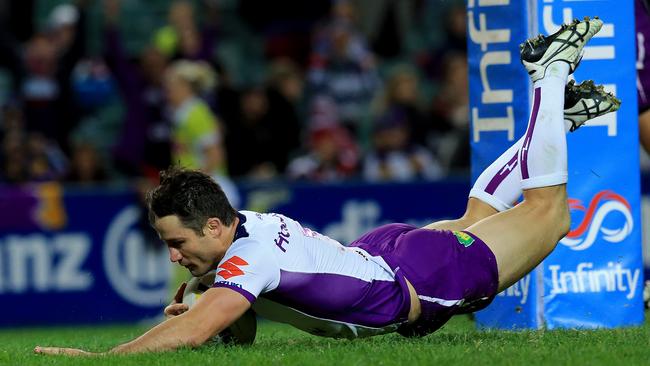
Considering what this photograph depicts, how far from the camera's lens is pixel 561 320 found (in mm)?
8508

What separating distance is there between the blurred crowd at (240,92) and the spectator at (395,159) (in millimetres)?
18

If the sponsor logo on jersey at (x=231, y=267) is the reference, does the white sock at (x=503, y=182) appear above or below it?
above

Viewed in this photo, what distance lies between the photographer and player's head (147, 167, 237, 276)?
7016 millimetres

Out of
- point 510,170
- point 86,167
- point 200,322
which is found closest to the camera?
point 200,322

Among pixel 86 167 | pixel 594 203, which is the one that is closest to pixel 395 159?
pixel 86 167

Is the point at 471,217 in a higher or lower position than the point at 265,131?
lower

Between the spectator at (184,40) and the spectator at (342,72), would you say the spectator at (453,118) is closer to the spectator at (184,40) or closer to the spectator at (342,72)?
the spectator at (342,72)

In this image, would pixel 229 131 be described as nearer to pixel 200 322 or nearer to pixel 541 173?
pixel 541 173

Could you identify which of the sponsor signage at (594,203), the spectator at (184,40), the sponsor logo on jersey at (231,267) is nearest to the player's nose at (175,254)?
the sponsor logo on jersey at (231,267)

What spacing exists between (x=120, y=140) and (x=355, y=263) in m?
9.17

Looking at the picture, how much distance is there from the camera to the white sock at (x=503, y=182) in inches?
321

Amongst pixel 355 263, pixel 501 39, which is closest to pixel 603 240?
pixel 501 39

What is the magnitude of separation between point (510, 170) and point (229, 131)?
320 inches

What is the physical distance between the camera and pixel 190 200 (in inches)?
277
